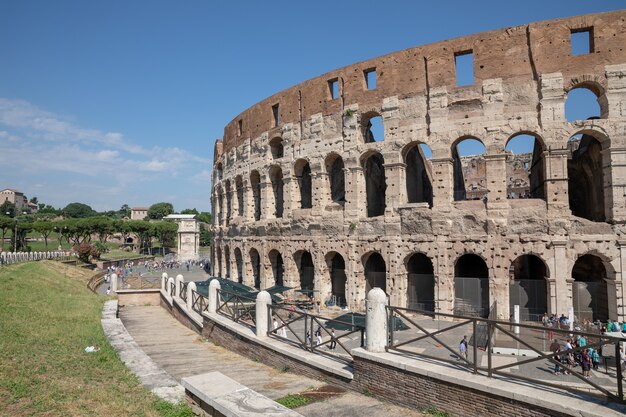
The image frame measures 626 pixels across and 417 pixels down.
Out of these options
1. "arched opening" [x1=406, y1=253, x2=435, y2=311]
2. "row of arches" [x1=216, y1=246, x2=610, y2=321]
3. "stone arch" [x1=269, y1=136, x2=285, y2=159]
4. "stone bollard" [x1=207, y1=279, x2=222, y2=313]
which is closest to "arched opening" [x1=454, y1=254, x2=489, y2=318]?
"row of arches" [x1=216, y1=246, x2=610, y2=321]

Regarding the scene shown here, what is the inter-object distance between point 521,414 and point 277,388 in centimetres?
394

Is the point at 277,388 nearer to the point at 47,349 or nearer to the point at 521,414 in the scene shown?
the point at 521,414

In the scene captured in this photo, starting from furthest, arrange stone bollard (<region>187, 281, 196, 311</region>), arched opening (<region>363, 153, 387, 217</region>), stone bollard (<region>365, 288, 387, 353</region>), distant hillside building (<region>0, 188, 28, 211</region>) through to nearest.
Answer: distant hillside building (<region>0, 188, 28, 211</region>)
arched opening (<region>363, 153, 387, 217</region>)
stone bollard (<region>187, 281, 196, 311</region>)
stone bollard (<region>365, 288, 387, 353</region>)

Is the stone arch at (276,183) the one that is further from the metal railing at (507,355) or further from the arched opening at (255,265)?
the metal railing at (507,355)

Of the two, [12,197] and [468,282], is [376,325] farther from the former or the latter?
[12,197]

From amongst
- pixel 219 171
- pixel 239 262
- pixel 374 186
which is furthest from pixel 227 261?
pixel 374 186

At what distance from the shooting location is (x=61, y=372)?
282 inches

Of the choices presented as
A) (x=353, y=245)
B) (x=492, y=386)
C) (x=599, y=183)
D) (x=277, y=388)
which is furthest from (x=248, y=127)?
(x=492, y=386)

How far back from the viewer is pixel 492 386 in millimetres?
5492

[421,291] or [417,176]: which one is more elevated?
[417,176]

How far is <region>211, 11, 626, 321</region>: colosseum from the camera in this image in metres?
15.2

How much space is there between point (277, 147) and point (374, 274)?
10.1 m

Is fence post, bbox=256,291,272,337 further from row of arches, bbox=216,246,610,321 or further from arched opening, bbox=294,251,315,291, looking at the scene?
arched opening, bbox=294,251,315,291

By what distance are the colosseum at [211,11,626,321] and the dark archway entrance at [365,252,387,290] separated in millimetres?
66
